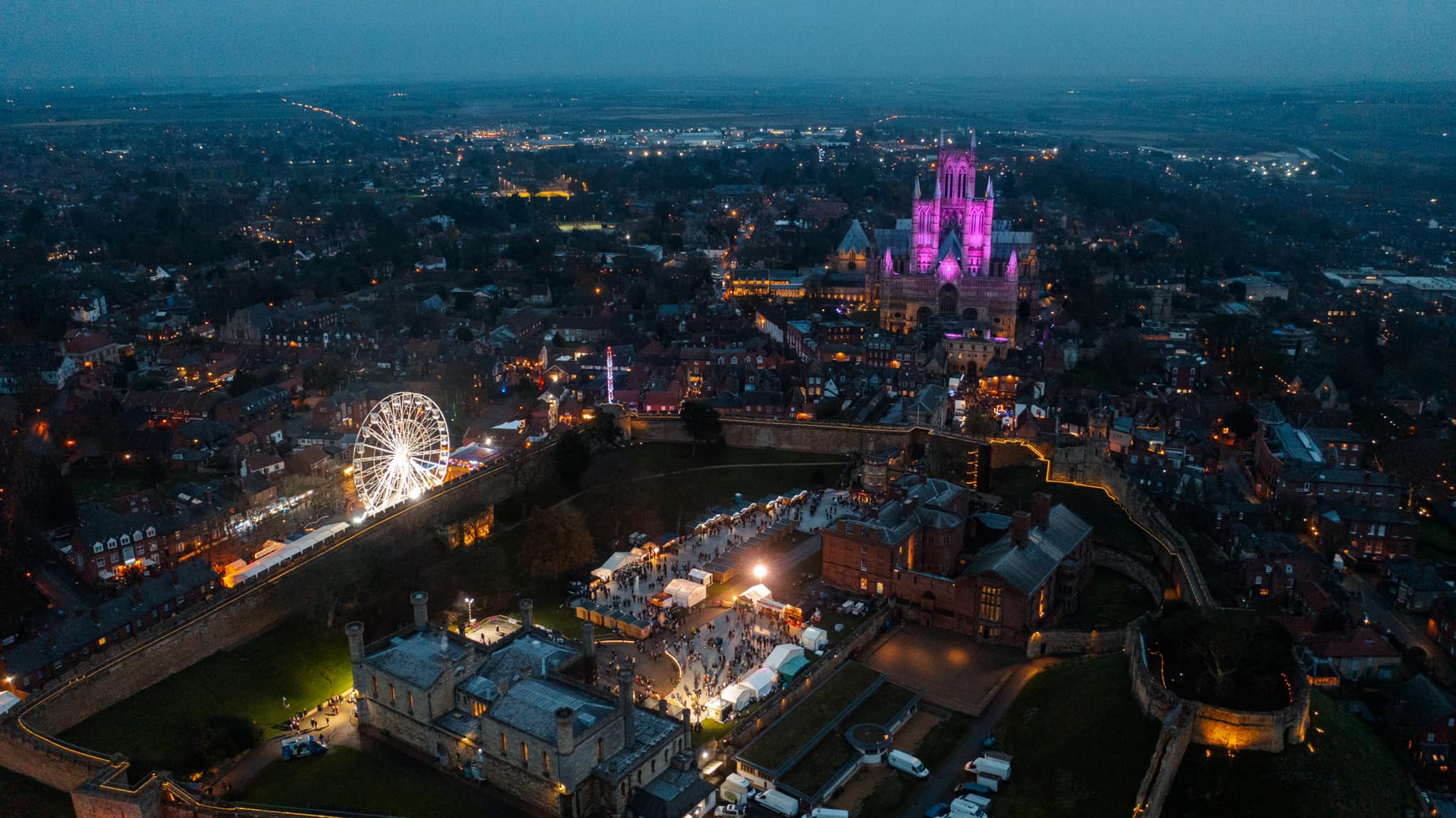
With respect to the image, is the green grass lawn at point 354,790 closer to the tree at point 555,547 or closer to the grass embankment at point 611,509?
the grass embankment at point 611,509

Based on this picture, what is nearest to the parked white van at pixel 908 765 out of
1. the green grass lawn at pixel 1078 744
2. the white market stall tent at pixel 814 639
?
the green grass lawn at pixel 1078 744

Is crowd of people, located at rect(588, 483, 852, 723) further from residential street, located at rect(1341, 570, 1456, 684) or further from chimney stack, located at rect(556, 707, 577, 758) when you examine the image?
residential street, located at rect(1341, 570, 1456, 684)

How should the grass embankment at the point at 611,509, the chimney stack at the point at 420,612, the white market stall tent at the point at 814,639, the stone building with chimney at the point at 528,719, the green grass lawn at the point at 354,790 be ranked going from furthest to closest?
the grass embankment at the point at 611,509 → the white market stall tent at the point at 814,639 → the chimney stack at the point at 420,612 → the green grass lawn at the point at 354,790 → the stone building with chimney at the point at 528,719

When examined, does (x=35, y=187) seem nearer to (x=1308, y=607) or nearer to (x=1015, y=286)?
(x=1015, y=286)

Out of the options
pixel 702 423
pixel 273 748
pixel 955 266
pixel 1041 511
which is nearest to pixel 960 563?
pixel 1041 511

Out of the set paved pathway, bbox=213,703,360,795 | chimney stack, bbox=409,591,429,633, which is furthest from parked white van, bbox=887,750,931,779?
paved pathway, bbox=213,703,360,795
